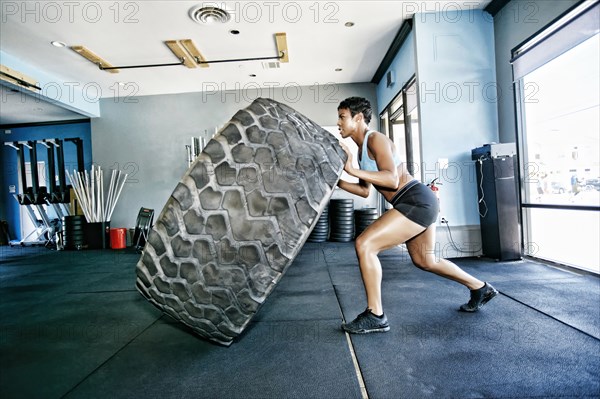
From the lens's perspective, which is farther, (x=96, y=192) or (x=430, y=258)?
(x=96, y=192)

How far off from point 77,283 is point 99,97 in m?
5.13

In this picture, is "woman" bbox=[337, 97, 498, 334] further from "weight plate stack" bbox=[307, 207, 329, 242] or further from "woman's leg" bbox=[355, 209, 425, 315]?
"weight plate stack" bbox=[307, 207, 329, 242]

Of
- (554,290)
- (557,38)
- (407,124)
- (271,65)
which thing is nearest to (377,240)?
(554,290)

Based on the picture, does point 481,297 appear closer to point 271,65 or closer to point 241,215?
point 241,215

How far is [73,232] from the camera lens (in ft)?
21.3

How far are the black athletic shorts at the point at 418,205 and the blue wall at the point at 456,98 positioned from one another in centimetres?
233

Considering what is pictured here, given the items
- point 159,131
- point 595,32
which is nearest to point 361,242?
point 595,32

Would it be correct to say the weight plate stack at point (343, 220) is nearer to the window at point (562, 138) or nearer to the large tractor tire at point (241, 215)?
the window at point (562, 138)

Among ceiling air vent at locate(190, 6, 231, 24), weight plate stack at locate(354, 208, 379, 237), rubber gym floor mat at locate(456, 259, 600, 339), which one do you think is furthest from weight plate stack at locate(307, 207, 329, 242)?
ceiling air vent at locate(190, 6, 231, 24)

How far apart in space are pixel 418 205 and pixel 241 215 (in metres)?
1.18

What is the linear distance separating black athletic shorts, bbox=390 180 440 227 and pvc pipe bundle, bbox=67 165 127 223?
21.6ft

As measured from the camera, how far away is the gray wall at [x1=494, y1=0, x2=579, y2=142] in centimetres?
330

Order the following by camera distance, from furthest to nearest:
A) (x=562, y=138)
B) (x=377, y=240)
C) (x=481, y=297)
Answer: (x=562, y=138) < (x=481, y=297) < (x=377, y=240)

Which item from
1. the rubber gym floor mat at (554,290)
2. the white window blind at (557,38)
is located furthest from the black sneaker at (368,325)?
the white window blind at (557,38)
